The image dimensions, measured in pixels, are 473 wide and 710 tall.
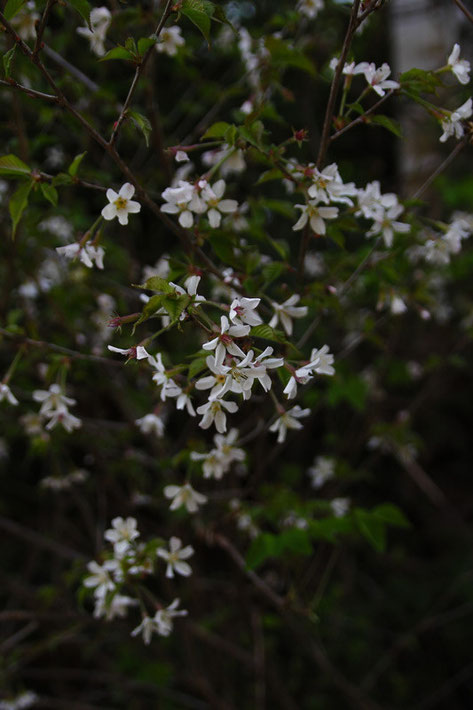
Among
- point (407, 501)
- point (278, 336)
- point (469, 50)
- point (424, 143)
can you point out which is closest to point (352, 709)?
point (407, 501)

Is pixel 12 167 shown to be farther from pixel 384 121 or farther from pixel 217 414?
pixel 384 121

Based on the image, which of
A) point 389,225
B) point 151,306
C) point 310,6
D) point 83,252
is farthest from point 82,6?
point 310,6

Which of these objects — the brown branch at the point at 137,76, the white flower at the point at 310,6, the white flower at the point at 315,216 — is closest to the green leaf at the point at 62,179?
the brown branch at the point at 137,76

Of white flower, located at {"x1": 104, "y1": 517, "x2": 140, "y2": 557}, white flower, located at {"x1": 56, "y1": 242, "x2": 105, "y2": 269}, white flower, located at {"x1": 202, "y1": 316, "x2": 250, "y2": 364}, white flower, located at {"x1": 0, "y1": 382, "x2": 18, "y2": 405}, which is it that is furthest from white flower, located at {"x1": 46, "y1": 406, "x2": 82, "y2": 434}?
white flower, located at {"x1": 202, "y1": 316, "x2": 250, "y2": 364}

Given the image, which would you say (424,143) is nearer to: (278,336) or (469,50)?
(469,50)

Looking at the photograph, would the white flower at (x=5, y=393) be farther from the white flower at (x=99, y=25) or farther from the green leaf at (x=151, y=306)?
the white flower at (x=99, y=25)

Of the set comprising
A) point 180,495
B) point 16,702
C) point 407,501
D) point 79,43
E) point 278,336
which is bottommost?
point 407,501
